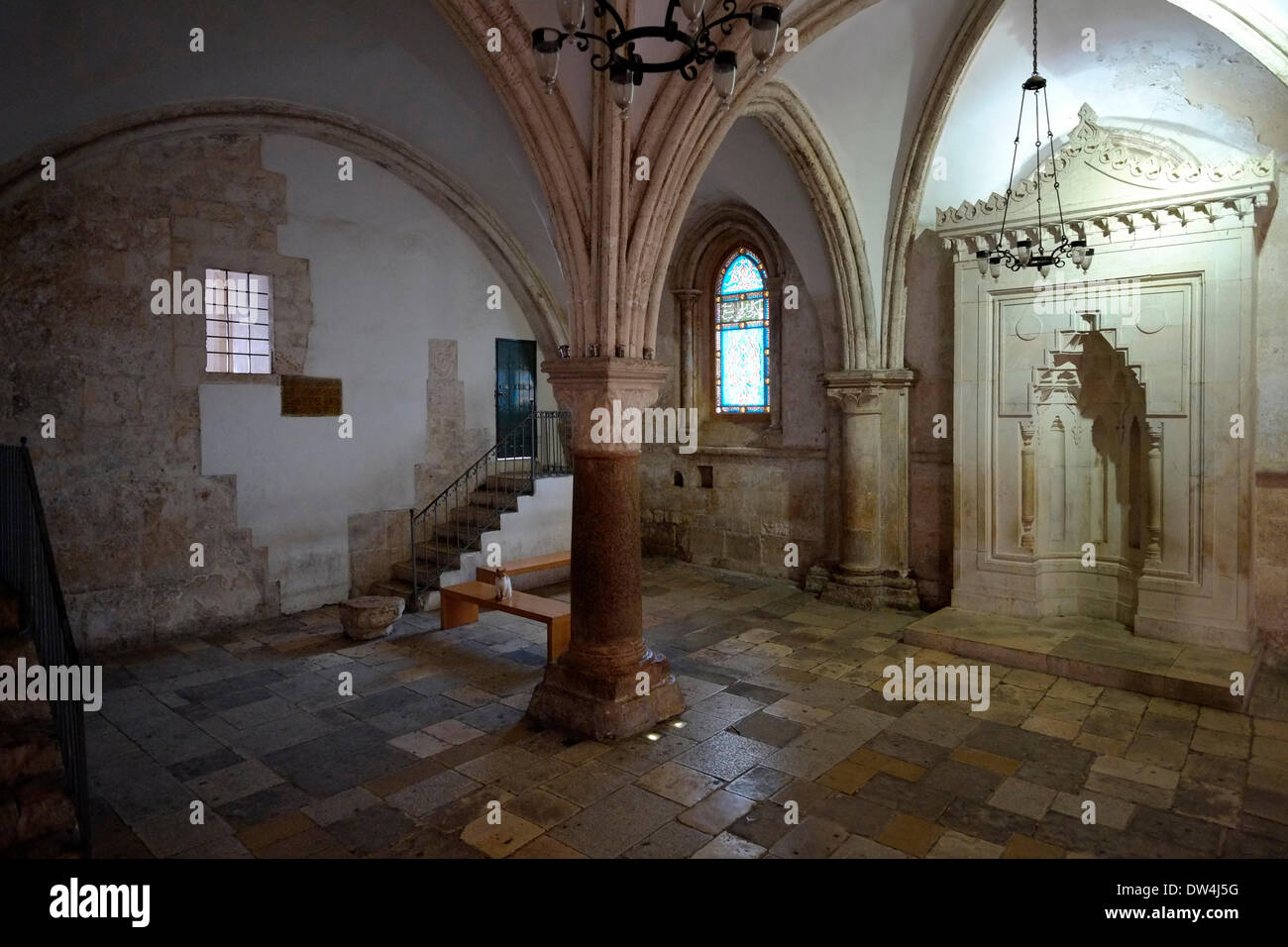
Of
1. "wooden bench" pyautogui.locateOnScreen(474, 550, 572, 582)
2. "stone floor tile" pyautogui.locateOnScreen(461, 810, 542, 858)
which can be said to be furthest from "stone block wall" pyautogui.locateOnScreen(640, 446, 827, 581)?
"stone floor tile" pyautogui.locateOnScreen(461, 810, 542, 858)

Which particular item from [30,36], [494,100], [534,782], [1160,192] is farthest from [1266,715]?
[30,36]

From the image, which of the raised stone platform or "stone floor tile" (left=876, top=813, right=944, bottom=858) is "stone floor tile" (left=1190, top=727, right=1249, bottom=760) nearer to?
the raised stone platform

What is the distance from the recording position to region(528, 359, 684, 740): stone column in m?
4.90

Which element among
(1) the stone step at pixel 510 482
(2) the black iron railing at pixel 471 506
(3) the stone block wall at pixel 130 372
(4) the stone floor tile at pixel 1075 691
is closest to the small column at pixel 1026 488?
(4) the stone floor tile at pixel 1075 691

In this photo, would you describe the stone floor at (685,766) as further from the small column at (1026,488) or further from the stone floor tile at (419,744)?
the small column at (1026,488)

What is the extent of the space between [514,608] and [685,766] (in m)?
2.42

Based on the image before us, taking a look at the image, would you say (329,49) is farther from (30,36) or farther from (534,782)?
(534,782)

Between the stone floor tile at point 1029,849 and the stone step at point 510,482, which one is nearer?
the stone floor tile at point 1029,849

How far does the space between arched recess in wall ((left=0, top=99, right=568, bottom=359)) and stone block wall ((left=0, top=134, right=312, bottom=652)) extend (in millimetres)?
152

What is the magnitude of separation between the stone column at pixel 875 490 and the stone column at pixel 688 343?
221 centimetres

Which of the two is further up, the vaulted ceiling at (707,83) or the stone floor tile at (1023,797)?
the vaulted ceiling at (707,83)

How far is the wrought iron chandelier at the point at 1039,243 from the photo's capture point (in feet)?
19.3

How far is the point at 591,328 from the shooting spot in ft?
16.4
